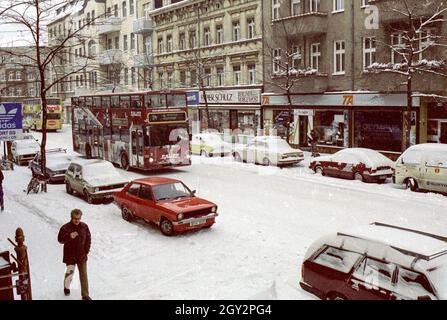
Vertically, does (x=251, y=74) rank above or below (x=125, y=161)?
above

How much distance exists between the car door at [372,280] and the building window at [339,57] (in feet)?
80.8

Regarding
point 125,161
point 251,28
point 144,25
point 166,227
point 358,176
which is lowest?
point 166,227

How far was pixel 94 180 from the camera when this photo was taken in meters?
18.9

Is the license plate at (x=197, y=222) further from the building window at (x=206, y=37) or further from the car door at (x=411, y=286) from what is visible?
the building window at (x=206, y=37)

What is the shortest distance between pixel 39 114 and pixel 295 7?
1276 inches

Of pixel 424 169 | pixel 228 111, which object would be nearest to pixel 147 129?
pixel 424 169

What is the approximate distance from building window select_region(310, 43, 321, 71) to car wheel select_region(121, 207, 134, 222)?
2047 centimetres

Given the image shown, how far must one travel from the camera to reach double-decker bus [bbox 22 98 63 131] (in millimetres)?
54156

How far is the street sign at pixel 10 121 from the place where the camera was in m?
15.4

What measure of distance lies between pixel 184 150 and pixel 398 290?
753 inches

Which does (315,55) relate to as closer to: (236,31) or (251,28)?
(251,28)

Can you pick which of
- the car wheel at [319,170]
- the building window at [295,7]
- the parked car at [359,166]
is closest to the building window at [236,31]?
the building window at [295,7]

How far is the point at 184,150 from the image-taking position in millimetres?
25797

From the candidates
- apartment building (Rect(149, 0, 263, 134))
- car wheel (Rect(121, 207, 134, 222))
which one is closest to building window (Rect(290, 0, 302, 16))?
apartment building (Rect(149, 0, 263, 134))
